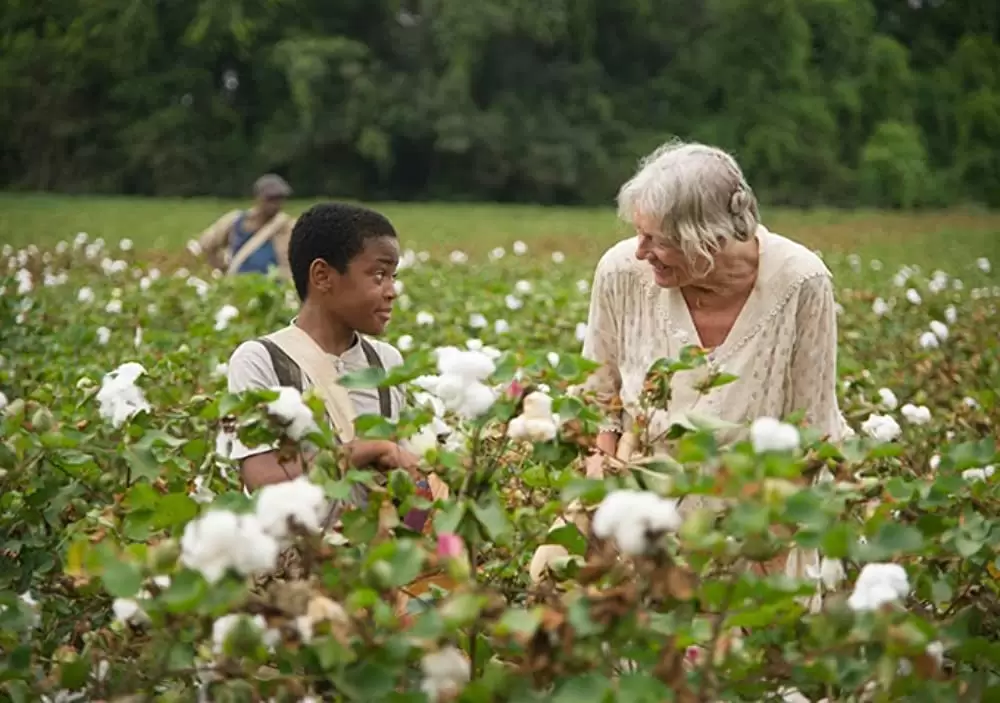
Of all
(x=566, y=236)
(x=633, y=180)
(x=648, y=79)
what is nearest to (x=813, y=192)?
(x=648, y=79)

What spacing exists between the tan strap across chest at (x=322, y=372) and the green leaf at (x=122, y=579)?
93 centimetres

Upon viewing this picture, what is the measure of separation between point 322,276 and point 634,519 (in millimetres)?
1284

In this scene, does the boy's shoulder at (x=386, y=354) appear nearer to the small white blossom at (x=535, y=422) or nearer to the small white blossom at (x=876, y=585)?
the small white blossom at (x=535, y=422)

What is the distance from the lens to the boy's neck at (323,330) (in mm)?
2607

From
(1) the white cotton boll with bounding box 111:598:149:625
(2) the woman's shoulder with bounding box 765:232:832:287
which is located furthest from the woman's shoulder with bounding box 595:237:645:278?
(1) the white cotton boll with bounding box 111:598:149:625

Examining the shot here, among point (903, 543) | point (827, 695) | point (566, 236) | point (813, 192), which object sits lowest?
point (813, 192)

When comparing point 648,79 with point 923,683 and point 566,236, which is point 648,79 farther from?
point 923,683

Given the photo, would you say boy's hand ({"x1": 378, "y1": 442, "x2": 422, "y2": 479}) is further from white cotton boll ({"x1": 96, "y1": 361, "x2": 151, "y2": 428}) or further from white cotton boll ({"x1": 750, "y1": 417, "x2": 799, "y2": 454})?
white cotton boll ({"x1": 750, "y1": 417, "x2": 799, "y2": 454})

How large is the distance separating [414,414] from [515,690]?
44 centimetres

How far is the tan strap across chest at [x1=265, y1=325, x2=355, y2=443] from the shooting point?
8.13 feet

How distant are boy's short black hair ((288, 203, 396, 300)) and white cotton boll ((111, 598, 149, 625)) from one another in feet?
3.31

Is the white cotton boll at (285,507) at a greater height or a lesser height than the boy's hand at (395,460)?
greater

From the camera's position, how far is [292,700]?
1673mm

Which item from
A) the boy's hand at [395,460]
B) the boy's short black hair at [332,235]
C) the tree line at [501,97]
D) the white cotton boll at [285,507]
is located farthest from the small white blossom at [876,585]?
the tree line at [501,97]
